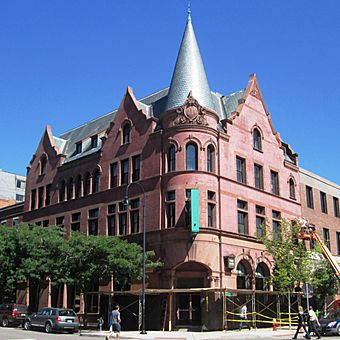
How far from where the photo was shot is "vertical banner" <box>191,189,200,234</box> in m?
37.2

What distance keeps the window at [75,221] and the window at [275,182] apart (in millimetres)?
19007

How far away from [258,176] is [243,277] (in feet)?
32.6

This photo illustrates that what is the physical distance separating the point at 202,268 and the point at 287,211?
1433 cm

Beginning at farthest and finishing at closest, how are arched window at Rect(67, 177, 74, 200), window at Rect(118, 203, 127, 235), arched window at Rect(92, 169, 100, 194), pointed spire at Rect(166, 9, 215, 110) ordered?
1. arched window at Rect(67, 177, 74, 200)
2. arched window at Rect(92, 169, 100, 194)
3. window at Rect(118, 203, 127, 235)
4. pointed spire at Rect(166, 9, 215, 110)

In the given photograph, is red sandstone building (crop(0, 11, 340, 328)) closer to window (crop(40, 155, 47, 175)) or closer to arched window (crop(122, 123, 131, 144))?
arched window (crop(122, 123, 131, 144))

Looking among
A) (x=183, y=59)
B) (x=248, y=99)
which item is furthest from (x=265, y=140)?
(x=183, y=59)

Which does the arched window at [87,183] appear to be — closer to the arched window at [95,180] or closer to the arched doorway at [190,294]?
the arched window at [95,180]

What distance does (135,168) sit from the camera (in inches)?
1750

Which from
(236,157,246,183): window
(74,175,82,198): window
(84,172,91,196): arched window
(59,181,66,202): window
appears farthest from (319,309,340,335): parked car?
(59,181,66,202): window

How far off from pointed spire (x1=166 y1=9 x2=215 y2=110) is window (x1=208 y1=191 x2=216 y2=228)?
292 inches

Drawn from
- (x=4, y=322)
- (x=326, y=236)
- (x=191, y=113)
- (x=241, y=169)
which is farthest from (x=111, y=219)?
(x=326, y=236)

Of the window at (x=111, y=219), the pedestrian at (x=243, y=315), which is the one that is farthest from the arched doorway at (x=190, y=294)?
the window at (x=111, y=219)

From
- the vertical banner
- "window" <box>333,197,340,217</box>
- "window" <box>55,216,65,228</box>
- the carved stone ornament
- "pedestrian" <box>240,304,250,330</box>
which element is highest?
the carved stone ornament

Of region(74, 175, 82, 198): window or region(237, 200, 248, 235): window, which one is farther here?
region(74, 175, 82, 198): window
